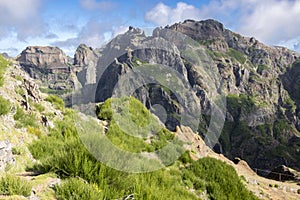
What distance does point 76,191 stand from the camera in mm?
6043

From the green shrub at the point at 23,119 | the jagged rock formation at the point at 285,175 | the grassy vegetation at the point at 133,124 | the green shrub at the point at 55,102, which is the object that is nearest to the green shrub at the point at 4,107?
the green shrub at the point at 23,119

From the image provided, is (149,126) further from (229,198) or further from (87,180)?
(87,180)

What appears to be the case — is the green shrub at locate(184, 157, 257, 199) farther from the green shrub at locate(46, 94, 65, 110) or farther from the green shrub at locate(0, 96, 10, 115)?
the green shrub at locate(46, 94, 65, 110)

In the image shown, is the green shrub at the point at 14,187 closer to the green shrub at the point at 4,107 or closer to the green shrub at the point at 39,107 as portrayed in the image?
the green shrub at the point at 4,107

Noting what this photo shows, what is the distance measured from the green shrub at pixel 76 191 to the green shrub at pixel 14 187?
0.71 metres

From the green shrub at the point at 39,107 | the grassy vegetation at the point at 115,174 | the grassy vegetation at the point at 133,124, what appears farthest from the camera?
the grassy vegetation at the point at 133,124

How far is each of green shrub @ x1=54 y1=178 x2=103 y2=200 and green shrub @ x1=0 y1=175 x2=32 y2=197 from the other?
71cm

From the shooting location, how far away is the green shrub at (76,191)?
588 cm

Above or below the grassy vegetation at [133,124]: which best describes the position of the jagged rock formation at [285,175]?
below

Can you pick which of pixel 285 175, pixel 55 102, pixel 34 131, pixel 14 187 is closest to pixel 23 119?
pixel 34 131

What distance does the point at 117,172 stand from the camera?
7660 mm

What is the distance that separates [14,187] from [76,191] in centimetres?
123

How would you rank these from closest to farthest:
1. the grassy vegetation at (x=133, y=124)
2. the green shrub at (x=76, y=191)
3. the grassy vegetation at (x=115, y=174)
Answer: the green shrub at (x=76, y=191) < the grassy vegetation at (x=115, y=174) < the grassy vegetation at (x=133, y=124)

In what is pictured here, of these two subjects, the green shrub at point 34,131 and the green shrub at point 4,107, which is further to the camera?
the green shrub at point 34,131
